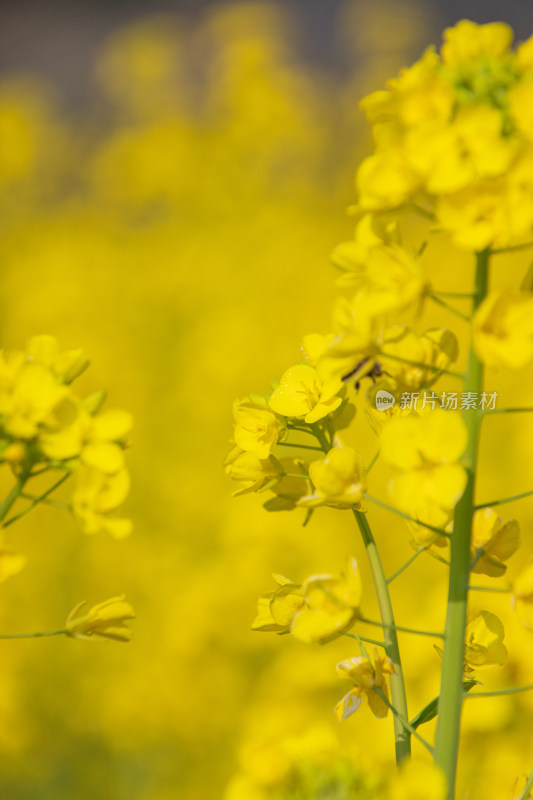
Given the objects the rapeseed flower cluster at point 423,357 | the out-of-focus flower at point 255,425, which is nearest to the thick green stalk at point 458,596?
the rapeseed flower cluster at point 423,357

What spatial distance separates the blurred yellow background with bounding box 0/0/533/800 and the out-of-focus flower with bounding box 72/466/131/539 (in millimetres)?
239

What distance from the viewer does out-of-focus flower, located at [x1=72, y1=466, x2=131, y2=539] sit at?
2.68 ft

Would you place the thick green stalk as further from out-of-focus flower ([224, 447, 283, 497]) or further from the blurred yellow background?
out-of-focus flower ([224, 447, 283, 497])

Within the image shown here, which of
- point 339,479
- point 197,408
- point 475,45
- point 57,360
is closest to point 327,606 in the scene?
point 339,479

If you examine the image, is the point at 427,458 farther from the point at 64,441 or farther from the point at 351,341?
the point at 64,441

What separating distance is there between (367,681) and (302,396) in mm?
269

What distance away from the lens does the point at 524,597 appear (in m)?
0.80

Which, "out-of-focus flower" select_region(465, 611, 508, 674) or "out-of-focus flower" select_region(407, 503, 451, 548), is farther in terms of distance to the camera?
"out-of-focus flower" select_region(465, 611, 508, 674)

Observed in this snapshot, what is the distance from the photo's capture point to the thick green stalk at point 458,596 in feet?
2.50

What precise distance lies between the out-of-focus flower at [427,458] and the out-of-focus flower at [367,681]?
0.68 ft

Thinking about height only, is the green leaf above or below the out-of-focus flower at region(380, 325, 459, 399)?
below

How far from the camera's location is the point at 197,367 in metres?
4.02

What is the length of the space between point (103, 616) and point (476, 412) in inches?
15.3

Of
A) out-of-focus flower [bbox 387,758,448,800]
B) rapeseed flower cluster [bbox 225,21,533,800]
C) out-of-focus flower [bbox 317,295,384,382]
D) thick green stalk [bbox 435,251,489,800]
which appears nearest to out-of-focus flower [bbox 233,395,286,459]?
rapeseed flower cluster [bbox 225,21,533,800]
